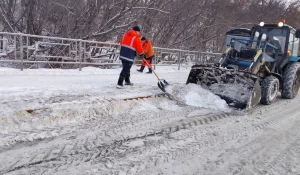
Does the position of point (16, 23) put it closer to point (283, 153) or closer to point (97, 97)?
point (97, 97)

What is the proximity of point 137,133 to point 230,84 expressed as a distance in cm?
300

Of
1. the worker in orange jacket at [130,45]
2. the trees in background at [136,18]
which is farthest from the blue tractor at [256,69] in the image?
the trees in background at [136,18]

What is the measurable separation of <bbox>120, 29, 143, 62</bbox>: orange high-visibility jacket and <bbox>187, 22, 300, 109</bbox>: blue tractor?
5.11ft

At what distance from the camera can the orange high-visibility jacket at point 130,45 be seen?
6328 mm

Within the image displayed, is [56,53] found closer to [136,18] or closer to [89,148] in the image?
[136,18]

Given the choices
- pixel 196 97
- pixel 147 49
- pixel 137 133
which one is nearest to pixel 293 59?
pixel 196 97

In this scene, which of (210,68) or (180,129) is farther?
(210,68)

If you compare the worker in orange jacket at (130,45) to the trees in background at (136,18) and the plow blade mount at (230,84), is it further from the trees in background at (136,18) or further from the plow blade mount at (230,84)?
the trees in background at (136,18)

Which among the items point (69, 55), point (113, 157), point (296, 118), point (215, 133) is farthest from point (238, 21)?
point (113, 157)

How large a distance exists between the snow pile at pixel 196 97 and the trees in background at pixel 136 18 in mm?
8171

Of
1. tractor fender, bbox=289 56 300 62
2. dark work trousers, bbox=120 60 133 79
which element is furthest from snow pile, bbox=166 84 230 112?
tractor fender, bbox=289 56 300 62

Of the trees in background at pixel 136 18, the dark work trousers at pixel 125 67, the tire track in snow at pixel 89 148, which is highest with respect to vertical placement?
the trees in background at pixel 136 18

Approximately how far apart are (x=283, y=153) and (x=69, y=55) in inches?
317

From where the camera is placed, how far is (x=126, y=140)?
11.7 feet
